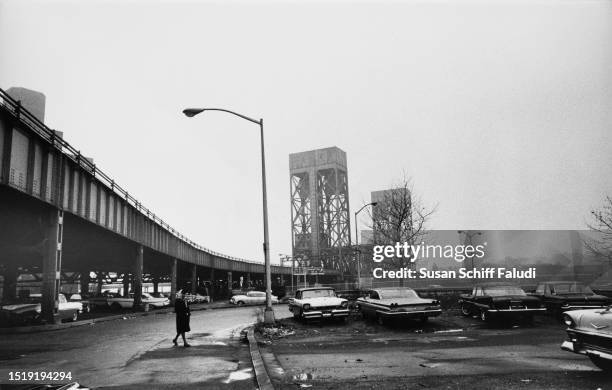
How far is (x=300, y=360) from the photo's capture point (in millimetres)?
10586

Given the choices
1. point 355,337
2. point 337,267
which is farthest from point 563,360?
point 337,267

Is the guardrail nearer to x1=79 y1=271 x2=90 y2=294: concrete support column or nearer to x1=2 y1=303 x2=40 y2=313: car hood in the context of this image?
x1=2 y1=303 x2=40 y2=313: car hood

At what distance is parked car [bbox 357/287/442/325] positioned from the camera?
55.8 ft

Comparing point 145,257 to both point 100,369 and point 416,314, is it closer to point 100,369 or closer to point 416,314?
point 416,314

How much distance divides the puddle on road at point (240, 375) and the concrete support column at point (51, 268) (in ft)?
53.7

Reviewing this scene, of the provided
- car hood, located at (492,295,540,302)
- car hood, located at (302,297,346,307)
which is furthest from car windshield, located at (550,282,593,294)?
car hood, located at (302,297,346,307)

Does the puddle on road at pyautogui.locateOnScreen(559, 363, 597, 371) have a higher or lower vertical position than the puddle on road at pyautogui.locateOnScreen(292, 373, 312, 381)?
lower

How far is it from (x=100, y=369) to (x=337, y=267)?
11784 centimetres

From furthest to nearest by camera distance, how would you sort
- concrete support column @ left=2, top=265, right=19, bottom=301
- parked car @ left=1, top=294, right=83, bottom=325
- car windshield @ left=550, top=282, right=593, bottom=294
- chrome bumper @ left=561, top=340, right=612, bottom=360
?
1. concrete support column @ left=2, top=265, right=19, bottom=301
2. parked car @ left=1, top=294, right=83, bottom=325
3. car windshield @ left=550, top=282, right=593, bottom=294
4. chrome bumper @ left=561, top=340, right=612, bottom=360

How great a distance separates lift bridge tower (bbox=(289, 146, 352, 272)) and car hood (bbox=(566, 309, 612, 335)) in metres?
118

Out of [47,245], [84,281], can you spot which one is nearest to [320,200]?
[84,281]

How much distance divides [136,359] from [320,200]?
119713mm

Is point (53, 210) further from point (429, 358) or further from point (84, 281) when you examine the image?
point (84, 281)

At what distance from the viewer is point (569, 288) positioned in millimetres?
19359
